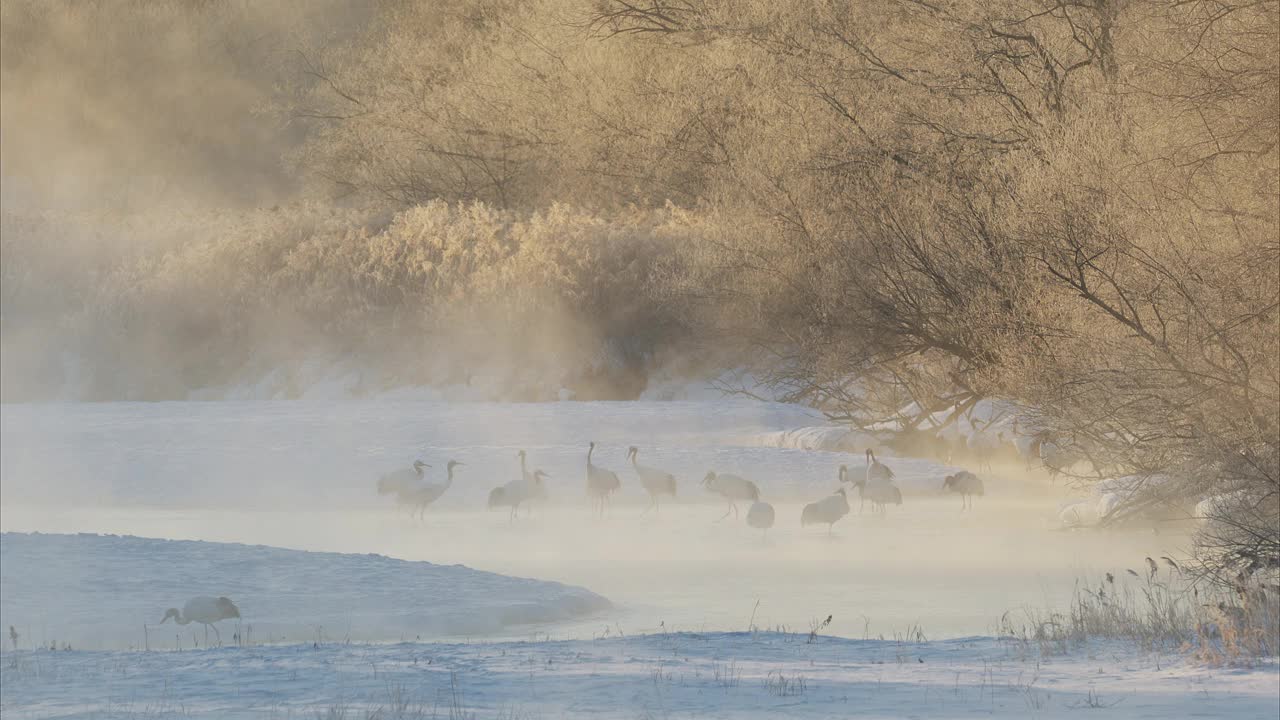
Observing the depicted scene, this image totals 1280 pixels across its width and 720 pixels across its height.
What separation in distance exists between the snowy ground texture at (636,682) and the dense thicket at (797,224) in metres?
2.30

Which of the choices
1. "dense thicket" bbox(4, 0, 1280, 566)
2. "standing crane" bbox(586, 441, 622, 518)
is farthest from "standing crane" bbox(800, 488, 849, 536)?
"standing crane" bbox(586, 441, 622, 518)

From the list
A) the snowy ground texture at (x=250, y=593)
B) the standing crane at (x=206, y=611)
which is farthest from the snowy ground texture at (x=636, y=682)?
the snowy ground texture at (x=250, y=593)

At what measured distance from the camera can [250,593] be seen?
31.0ft

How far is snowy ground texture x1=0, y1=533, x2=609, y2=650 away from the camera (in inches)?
344

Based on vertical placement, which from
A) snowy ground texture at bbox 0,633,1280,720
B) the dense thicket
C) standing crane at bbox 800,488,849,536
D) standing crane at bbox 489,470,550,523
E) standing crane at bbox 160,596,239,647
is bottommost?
snowy ground texture at bbox 0,633,1280,720

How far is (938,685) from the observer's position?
6691 mm

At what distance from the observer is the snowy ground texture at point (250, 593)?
874 centimetres

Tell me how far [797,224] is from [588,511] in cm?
501

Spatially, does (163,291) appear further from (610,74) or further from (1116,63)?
(1116,63)

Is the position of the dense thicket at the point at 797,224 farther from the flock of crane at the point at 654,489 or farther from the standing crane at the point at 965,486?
the flock of crane at the point at 654,489

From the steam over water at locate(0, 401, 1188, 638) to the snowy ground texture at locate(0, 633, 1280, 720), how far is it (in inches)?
54.0

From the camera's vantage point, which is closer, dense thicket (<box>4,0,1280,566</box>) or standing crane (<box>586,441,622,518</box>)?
dense thicket (<box>4,0,1280,566</box>)

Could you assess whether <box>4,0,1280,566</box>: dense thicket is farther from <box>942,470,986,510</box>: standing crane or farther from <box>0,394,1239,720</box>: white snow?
<box>0,394,1239,720</box>: white snow

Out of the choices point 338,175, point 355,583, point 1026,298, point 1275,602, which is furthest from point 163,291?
point 1275,602
